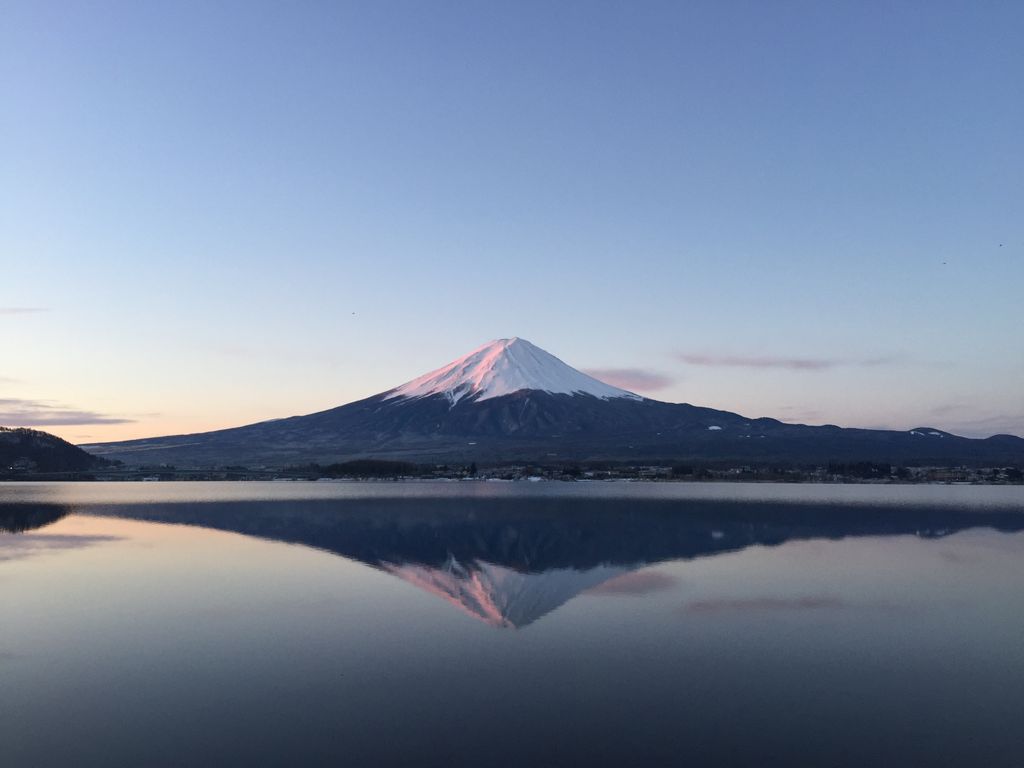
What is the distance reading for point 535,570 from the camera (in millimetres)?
31094

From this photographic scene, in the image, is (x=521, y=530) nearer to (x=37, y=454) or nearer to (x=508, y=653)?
(x=508, y=653)

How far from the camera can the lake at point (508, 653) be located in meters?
12.4

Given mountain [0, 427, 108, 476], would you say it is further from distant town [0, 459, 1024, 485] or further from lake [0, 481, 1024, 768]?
lake [0, 481, 1024, 768]

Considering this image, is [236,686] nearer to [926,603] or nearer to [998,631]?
[998,631]

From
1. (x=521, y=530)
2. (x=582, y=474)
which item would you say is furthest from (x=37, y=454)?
(x=521, y=530)

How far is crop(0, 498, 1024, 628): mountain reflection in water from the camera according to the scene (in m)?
27.9

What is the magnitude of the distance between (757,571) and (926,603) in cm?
715

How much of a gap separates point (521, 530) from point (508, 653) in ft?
95.1

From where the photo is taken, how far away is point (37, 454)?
532 ft

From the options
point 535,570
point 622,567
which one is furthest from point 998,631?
point 535,570

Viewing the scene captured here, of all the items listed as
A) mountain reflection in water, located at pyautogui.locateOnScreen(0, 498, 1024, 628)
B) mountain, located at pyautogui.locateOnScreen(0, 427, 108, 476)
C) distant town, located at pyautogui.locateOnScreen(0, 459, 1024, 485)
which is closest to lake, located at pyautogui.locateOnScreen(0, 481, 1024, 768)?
mountain reflection in water, located at pyautogui.locateOnScreen(0, 498, 1024, 628)

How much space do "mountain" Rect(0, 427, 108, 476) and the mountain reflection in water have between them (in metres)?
102

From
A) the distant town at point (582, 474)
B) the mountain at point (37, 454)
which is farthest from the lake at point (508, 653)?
the mountain at point (37, 454)

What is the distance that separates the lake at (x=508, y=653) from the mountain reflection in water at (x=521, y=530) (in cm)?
36
